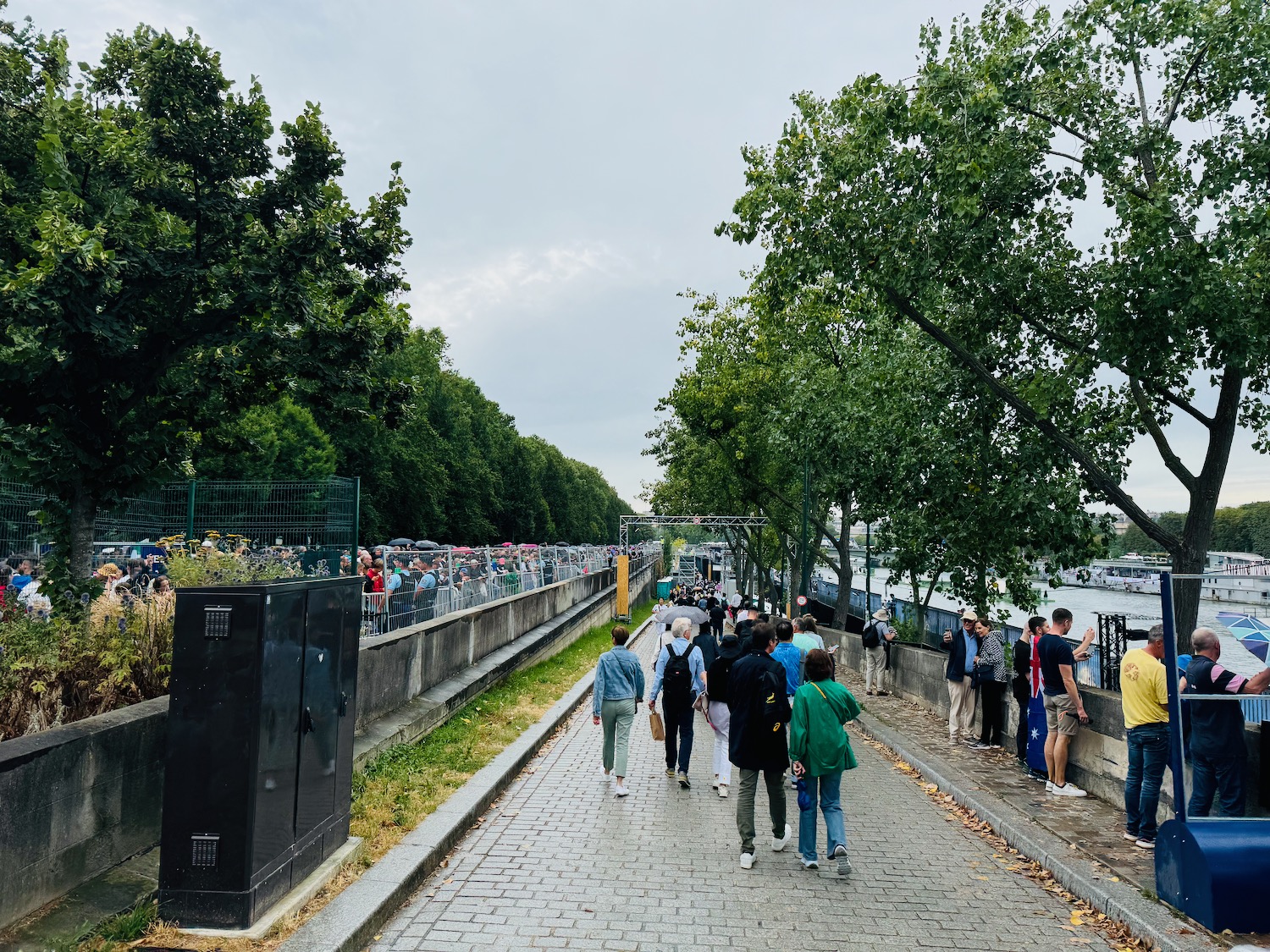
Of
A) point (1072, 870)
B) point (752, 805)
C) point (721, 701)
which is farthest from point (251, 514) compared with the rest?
point (1072, 870)

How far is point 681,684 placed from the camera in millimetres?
9727

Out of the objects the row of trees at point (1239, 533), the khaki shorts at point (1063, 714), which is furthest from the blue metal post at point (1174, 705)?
the row of trees at point (1239, 533)

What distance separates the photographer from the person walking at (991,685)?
11.6m

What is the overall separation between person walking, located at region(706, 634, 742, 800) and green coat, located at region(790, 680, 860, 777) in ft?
7.24

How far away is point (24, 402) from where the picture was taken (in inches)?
302

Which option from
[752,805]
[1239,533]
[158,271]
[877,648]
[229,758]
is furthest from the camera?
[1239,533]

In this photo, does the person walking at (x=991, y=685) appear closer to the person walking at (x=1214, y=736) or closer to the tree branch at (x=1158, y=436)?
the tree branch at (x=1158, y=436)

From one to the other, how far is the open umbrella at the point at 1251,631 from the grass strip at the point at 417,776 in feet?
20.0

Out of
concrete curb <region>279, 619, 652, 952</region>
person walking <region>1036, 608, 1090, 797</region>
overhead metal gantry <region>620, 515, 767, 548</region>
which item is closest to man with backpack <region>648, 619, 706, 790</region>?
concrete curb <region>279, 619, 652, 952</region>

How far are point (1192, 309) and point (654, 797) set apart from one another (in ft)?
24.9

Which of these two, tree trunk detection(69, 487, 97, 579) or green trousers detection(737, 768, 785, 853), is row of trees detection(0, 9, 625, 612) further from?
green trousers detection(737, 768, 785, 853)

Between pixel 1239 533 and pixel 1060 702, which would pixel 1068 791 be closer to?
pixel 1060 702

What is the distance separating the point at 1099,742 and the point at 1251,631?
12.0 ft

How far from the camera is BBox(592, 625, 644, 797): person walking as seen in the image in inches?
357
